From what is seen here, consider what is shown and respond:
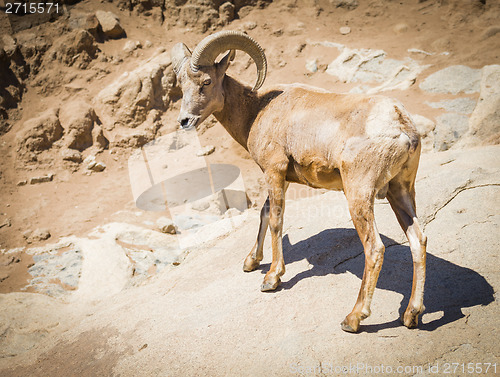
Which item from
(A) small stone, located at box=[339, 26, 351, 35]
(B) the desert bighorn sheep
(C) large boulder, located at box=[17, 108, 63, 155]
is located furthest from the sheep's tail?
(A) small stone, located at box=[339, 26, 351, 35]

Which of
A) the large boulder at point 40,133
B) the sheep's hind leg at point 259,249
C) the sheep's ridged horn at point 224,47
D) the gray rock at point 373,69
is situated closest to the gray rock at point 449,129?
the gray rock at point 373,69

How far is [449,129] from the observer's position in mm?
10664

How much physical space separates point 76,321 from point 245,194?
5839 mm

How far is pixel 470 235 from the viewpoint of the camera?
484 cm

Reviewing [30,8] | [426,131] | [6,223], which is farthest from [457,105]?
[30,8]

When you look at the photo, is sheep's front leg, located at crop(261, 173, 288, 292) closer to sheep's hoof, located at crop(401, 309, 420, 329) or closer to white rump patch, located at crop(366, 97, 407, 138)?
white rump patch, located at crop(366, 97, 407, 138)

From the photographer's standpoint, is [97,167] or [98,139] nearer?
[97,167]

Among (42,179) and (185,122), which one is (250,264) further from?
(42,179)

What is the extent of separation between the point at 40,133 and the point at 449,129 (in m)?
13.4

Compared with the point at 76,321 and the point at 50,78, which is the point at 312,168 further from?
the point at 50,78

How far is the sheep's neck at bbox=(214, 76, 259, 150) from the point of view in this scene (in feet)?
17.2

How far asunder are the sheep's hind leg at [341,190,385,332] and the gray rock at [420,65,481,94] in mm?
10414

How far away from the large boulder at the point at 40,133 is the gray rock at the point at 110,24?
186 inches

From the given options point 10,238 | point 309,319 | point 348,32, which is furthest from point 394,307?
point 348,32
